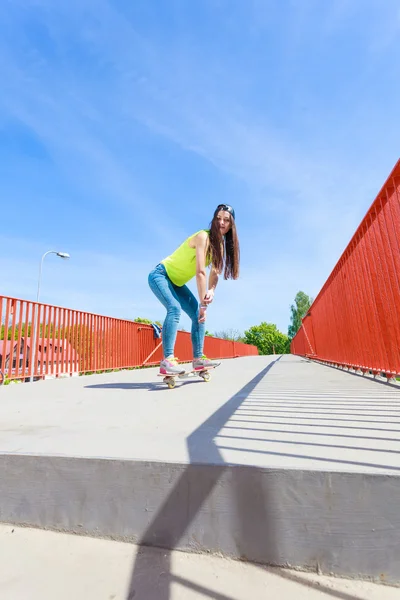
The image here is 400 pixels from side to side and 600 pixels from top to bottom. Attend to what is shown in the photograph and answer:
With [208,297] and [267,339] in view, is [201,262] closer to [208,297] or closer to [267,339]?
[208,297]

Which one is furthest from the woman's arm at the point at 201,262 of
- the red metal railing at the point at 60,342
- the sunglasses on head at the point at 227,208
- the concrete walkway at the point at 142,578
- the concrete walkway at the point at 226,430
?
the red metal railing at the point at 60,342

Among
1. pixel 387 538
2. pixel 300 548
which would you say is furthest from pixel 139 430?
pixel 387 538

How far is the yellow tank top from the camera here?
302 centimetres

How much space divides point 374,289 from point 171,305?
75.9 inches

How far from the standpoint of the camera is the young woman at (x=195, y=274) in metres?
2.88

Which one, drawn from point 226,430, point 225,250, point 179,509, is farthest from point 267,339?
point 179,509

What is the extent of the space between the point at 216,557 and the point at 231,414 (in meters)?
0.75

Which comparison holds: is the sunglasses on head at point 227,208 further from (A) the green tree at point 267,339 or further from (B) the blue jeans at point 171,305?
(A) the green tree at point 267,339

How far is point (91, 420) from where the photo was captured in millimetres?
1469

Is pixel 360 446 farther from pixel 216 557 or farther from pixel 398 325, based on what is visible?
pixel 398 325

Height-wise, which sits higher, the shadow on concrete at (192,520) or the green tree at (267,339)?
the green tree at (267,339)

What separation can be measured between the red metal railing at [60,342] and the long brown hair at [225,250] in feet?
10.8

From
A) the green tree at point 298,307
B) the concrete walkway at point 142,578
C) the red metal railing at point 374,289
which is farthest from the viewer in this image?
the green tree at point 298,307

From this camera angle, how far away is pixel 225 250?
10.8 feet
